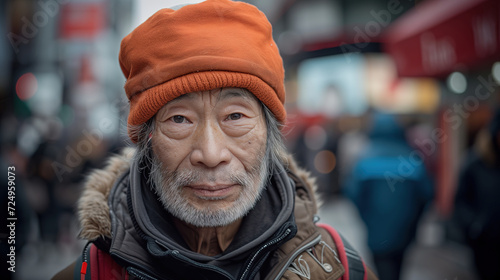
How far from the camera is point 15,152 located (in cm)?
504

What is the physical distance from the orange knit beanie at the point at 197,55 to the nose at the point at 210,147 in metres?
0.16

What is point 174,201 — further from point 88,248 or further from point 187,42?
point 187,42

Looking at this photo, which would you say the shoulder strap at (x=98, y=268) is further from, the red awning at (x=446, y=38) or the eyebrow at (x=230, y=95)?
the red awning at (x=446, y=38)

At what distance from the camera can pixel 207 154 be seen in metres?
1.29

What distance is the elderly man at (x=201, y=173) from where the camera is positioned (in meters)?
1.31

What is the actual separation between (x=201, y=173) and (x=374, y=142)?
Result: 10.4 feet

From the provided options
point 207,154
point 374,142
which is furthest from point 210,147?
point 374,142

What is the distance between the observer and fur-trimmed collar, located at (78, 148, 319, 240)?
133cm

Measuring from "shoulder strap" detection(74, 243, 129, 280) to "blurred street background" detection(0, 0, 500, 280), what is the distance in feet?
0.58

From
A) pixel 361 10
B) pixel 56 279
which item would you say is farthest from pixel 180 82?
pixel 361 10

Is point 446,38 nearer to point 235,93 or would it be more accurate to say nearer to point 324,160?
A: point 324,160

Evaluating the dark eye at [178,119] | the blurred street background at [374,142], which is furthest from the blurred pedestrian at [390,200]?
the dark eye at [178,119]

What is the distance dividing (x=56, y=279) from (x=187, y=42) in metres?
1.12

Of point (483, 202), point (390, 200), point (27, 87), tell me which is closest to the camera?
point (483, 202)
